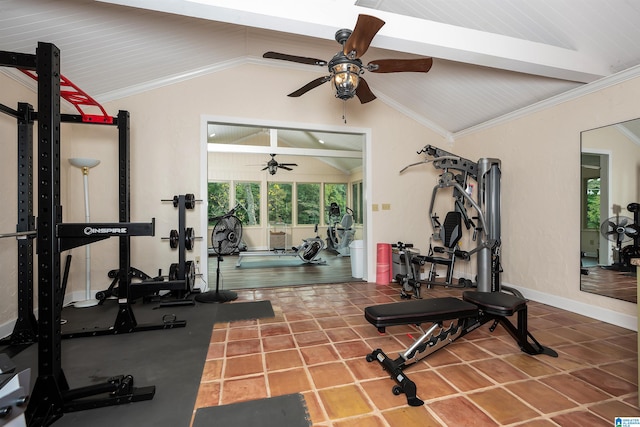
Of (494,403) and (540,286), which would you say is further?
(540,286)

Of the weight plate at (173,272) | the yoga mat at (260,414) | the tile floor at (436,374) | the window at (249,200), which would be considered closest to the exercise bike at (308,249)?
the weight plate at (173,272)

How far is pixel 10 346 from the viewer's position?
8.11 ft

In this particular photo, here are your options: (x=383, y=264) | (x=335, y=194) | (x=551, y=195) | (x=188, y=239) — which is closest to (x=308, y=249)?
(x=383, y=264)

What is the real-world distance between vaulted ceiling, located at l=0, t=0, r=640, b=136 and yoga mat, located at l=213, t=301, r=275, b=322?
2791 millimetres

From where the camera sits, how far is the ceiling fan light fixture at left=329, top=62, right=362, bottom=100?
2.67 metres

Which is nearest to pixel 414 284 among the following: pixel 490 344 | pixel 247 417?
pixel 490 344

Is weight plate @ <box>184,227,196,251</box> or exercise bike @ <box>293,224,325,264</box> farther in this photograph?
exercise bike @ <box>293,224,325,264</box>

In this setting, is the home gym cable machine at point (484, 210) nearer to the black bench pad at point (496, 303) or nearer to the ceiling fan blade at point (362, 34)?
the black bench pad at point (496, 303)

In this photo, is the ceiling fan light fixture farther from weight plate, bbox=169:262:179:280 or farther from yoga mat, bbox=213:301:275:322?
weight plate, bbox=169:262:179:280

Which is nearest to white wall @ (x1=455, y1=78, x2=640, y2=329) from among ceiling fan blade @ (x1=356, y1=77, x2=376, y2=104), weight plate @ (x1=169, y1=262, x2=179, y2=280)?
ceiling fan blade @ (x1=356, y1=77, x2=376, y2=104)

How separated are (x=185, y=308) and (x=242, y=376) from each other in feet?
6.13

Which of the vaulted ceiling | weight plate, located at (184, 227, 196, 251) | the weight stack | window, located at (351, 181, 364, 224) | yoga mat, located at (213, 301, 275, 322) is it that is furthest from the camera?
window, located at (351, 181, 364, 224)

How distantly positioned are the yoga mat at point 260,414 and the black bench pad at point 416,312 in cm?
70

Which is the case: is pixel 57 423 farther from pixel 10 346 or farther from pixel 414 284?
pixel 414 284
